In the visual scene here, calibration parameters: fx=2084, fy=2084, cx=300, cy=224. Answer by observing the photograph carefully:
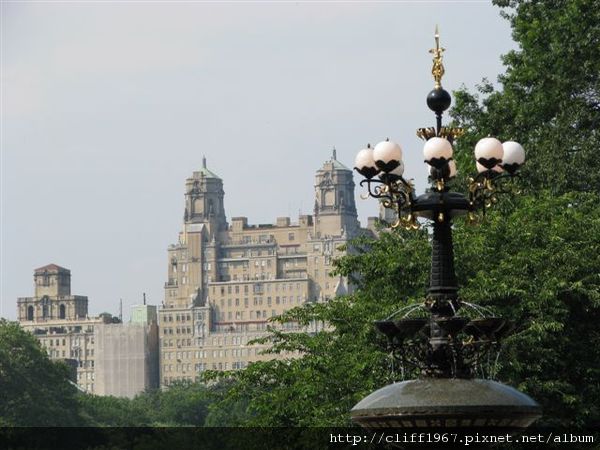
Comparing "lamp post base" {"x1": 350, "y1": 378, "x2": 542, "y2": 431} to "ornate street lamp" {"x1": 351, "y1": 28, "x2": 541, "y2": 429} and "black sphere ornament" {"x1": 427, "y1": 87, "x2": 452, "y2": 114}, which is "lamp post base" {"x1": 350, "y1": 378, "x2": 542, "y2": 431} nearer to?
"ornate street lamp" {"x1": 351, "y1": 28, "x2": 541, "y2": 429}

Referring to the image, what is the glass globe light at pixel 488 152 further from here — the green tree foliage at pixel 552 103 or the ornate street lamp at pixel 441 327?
the green tree foliage at pixel 552 103

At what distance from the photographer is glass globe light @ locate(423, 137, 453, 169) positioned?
932 inches

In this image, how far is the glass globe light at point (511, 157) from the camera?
2495cm

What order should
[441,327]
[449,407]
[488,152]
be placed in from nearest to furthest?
[449,407] → [441,327] → [488,152]

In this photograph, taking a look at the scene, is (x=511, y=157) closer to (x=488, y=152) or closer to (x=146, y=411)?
(x=488, y=152)

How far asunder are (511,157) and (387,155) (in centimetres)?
184

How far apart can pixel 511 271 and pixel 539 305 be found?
5.92 ft

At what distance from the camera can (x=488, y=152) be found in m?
24.3

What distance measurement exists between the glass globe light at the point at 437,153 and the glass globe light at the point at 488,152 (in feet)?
2.38

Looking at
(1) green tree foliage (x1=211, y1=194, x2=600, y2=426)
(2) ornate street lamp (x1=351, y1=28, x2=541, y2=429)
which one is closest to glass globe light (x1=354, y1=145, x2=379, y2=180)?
(2) ornate street lamp (x1=351, y1=28, x2=541, y2=429)

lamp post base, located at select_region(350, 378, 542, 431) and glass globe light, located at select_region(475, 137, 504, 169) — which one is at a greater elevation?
glass globe light, located at select_region(475, 137, 504, 169)

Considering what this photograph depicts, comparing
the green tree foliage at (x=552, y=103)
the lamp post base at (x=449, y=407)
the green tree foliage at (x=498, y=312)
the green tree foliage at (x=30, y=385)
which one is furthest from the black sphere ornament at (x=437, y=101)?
the green tree foliage at (x=30, y=385)

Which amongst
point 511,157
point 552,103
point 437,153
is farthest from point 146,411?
point 437,153

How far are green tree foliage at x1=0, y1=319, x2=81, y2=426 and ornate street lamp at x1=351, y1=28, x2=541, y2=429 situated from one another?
362 feet
